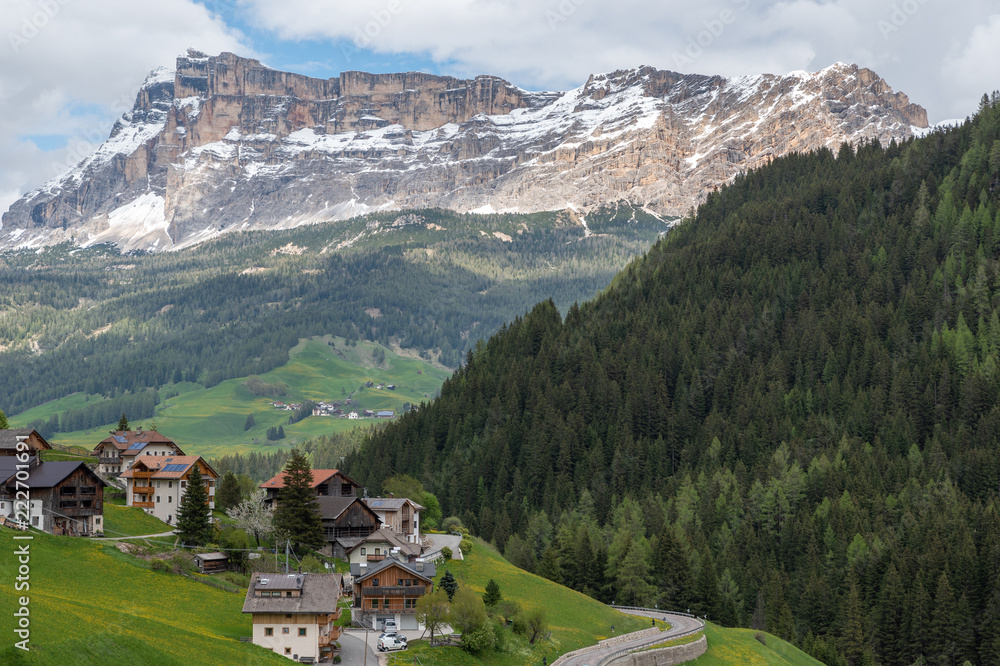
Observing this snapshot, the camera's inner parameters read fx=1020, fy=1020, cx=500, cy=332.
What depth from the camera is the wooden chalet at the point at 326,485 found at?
14150 centimetres

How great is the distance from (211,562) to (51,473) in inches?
774

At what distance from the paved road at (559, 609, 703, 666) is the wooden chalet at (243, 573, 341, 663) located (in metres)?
24.1

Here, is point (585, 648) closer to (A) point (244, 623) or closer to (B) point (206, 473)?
(A) point (244, 623)

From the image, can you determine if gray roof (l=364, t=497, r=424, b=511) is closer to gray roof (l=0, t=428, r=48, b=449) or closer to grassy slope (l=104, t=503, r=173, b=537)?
grassy slope (l=104, t=503, r=173, b=537)

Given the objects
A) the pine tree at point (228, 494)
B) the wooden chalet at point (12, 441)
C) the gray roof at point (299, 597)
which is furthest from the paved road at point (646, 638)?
the wooden chalet at point (12, 441)

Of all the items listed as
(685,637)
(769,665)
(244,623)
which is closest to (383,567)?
(244,623)

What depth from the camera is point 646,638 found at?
108062 millimetres

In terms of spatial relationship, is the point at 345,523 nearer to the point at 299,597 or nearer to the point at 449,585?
the point at 449,585

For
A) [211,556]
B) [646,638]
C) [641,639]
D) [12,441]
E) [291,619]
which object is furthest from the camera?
[12,441]

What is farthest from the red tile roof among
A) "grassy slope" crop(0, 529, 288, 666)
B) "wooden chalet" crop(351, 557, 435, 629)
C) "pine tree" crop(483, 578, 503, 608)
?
"pine tree" crop(483, 578, 503, 608)

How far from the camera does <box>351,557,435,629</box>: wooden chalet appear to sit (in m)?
98.4

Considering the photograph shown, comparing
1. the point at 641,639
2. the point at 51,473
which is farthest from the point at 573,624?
the point at 51,473

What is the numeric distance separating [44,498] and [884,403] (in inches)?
5682

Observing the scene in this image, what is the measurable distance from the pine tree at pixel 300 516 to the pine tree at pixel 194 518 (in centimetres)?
857
